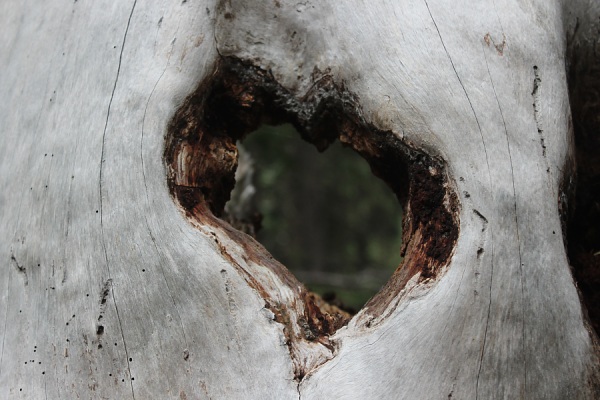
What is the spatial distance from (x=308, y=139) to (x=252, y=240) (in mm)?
402

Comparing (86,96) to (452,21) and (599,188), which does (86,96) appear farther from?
(599,188)

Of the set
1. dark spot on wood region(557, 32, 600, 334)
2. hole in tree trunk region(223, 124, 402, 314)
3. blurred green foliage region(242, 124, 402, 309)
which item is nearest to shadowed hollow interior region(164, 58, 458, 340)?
dark spot on wood region(557, 32, 600, 334)

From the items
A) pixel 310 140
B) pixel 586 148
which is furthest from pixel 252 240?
pixel 586 148

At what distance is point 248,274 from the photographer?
1.57 meters

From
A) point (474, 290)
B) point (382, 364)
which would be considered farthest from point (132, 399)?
point (474, 290)

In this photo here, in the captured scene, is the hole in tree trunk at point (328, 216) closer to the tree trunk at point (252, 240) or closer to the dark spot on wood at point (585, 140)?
the dark spot on wood at point (585, 140)

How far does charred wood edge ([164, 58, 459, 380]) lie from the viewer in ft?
5.13

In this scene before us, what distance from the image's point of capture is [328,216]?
7930 millimetres

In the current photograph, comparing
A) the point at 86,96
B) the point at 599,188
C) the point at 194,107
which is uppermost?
the point at 599,188

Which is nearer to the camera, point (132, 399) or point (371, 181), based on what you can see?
point (132, 399)

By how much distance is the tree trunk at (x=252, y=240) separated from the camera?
1.51 m

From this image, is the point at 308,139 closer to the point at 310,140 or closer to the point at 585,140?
the point at 310,140

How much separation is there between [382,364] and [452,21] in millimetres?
898

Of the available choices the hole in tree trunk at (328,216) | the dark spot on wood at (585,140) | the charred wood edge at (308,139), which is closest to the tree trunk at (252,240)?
the charred wood edge at (308,139)
